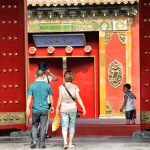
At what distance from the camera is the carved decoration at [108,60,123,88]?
546 inches

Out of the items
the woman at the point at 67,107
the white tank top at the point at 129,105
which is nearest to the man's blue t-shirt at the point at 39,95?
the woman at the point at 67,107

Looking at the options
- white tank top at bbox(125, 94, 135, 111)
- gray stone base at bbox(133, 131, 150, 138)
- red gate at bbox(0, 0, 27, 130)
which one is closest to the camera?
gray stone base at bbox(133, 131, 150, 138)

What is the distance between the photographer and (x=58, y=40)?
1431 centimetres

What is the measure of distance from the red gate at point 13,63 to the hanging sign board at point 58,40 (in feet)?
16.2

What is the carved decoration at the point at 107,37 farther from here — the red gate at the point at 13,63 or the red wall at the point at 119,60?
the red gate at the point at 13,63

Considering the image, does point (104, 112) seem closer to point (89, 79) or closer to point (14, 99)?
point (89, 79)

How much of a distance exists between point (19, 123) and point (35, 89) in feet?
6.04

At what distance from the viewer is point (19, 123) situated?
9219mm

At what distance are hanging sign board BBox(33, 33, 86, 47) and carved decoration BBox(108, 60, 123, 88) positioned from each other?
4.24 ft

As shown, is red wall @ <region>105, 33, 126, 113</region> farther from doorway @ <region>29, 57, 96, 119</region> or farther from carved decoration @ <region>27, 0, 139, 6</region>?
carved decoration @ <region>27, 0, 139, 6</region>

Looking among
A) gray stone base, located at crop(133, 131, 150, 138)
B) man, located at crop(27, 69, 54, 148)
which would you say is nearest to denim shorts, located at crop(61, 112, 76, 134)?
man, located at crop(27, 69, 54, 148)

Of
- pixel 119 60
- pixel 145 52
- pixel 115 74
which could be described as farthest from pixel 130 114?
pixel 119 60

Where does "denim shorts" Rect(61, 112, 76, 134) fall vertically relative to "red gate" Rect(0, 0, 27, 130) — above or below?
below

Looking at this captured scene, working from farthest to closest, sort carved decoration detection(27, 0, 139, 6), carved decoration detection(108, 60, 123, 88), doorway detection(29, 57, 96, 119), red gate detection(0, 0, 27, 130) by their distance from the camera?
doorway detection(29, 57, 96, 119) → carved decoration detection(108, 60, 123, 88) → carved decoration detection(27, 0, 139, 6) → red gate detection(0, 0, 27, 130)
